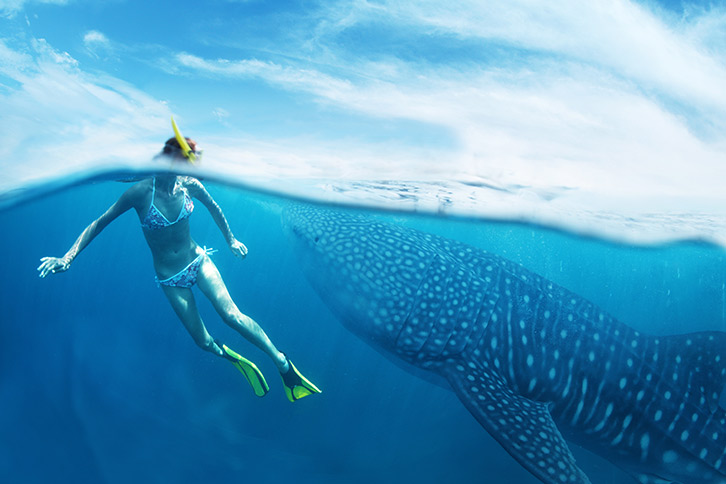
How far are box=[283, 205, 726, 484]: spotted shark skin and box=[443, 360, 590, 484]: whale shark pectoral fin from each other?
32mm

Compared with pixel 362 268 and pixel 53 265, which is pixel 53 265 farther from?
pixel 362 268

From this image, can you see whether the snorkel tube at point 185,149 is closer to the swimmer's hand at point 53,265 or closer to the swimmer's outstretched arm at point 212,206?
the swimmer's outstretched arm at point 212,206

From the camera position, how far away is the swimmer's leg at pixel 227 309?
5043mm

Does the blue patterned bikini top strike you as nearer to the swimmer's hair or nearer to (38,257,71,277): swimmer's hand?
the swimmer's hair

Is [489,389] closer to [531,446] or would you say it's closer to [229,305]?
[531,446]

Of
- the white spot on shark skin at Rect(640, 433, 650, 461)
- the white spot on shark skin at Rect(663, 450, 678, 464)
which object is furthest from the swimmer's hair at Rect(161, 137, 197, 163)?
the white spot on shark skin at Rect(663, 450, 678, 464)

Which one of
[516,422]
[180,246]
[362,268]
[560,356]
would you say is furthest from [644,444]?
[180,246]

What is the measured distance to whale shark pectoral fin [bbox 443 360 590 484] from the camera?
3.73 metres

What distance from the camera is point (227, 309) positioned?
5020 mm

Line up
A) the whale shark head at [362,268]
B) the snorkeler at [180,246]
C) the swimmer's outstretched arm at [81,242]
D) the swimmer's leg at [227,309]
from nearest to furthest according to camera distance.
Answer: the swimmer's outstretched arm at [81,242] → the snorkeler at [180,246] → the swimmer's leg at [227,309] → the whale shark head at [362,268]

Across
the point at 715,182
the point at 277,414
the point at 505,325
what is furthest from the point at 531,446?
the point at 277,414

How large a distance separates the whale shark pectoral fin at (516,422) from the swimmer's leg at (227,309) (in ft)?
8.59

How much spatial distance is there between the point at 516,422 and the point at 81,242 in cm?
542

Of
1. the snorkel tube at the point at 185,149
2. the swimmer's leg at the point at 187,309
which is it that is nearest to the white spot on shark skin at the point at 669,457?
the swimmer's leg at the point at 187,309
